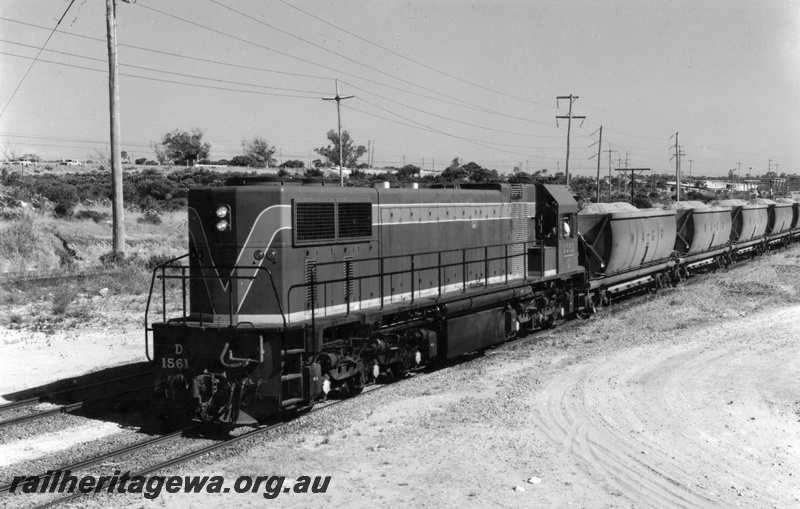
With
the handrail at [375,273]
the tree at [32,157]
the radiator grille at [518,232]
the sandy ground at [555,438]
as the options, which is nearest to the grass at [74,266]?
the sandy ground at [555,438]

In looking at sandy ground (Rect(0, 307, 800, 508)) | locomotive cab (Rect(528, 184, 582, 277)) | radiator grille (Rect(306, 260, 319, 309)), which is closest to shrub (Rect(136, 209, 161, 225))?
sandy ground (Rect(0, 307, 800, 508))

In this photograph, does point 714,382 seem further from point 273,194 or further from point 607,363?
point 273,194

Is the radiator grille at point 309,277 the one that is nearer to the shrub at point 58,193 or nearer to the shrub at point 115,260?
the shrub at point 115,260

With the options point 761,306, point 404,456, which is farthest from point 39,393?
point 761,306

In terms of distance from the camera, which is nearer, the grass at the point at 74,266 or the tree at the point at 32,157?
the grass at the point at 74,266

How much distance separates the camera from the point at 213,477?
7.76 metres

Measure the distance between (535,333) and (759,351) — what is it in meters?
4.67

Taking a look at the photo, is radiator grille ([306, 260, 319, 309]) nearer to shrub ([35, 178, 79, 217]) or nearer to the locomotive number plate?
the locomotive number plate

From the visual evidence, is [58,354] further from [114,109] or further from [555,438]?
[555,438]

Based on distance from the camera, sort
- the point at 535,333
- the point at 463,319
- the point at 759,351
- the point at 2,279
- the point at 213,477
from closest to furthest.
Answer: the point at 213,477, the point at 463,319, the point at 759,351, the point at 535,333, the point at 2,279

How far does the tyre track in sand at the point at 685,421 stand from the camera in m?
7.70

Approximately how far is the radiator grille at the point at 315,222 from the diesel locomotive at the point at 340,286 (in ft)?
0.07

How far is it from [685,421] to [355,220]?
5648 mm

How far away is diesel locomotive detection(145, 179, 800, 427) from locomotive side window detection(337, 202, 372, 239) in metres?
0.02
